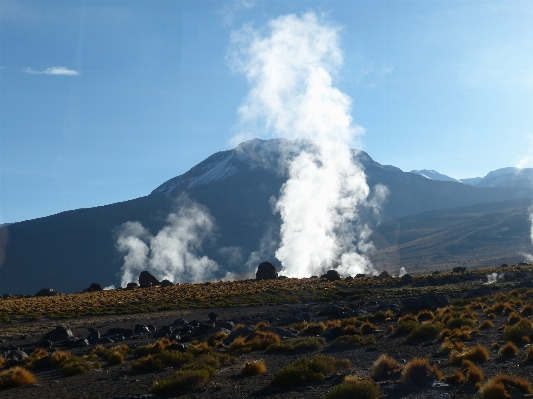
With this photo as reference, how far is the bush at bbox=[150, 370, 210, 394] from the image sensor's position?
38.0 feet

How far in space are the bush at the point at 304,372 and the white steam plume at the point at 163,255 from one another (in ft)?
510

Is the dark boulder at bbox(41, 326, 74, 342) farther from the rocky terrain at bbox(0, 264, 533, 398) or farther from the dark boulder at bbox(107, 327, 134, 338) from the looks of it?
the dark boulder at bbox(107, 327, 134, 338)

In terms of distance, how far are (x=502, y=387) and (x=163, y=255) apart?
579 feet

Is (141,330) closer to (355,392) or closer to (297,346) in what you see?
(297,346)

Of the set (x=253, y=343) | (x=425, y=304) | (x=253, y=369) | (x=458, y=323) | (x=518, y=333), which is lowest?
(x=425, y=304)

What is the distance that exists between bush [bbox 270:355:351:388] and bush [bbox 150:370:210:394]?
1.89 metres

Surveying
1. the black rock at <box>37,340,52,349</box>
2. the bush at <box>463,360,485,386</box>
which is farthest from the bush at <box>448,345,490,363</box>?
the black rock at <box>37,340,52,349</box>

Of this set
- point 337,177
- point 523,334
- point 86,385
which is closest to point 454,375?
point 523,334

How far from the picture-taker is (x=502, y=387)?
892 centimetres

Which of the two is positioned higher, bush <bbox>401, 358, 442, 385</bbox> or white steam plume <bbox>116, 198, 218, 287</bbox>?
white steam plume <bbox>116, 198, 218, 287</bbox>

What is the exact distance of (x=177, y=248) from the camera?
614 ft

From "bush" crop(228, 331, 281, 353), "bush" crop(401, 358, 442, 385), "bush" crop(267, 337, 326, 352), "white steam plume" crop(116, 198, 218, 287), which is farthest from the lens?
"white steam plume" crop(116, 198, 218, 287)

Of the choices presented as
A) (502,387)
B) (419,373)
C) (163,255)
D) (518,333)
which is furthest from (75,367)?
(163,255)

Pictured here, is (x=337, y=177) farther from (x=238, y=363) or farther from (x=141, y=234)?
(x=238, y=363)
